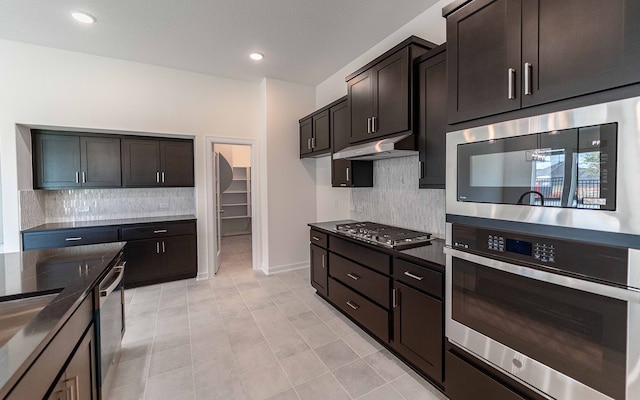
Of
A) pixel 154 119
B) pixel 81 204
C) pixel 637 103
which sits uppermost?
pixel 154 119

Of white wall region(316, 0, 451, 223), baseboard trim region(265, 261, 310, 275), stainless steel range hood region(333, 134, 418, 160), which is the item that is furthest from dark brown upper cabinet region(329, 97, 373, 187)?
baseboard trim region(265, 261, 310, 275)

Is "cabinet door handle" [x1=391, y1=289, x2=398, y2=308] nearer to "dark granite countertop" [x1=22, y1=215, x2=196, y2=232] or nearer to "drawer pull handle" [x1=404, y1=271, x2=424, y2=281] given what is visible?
"drawer pull handle" [x1=404, y1=271, x2=424, y2=281]

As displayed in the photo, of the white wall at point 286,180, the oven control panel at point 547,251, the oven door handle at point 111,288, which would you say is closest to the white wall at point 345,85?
the white wall at point 286,180

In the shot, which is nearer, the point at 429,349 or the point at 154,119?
the point at 429,349

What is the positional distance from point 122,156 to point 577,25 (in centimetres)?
482

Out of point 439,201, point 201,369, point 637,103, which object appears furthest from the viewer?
point 439,201

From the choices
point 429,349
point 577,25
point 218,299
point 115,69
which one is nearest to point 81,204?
point 115,69

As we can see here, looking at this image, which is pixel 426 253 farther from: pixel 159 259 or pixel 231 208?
pixel 231 208

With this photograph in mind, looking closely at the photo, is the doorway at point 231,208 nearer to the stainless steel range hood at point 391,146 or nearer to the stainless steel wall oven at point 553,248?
the stainless steel range hood at point 391,146

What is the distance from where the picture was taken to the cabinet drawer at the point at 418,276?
5.98 feet

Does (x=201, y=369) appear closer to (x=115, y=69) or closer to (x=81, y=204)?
(x=81, y=204)

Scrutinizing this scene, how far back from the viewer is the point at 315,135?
4086 mm

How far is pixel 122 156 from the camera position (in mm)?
3916

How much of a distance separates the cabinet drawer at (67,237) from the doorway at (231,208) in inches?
50.7
